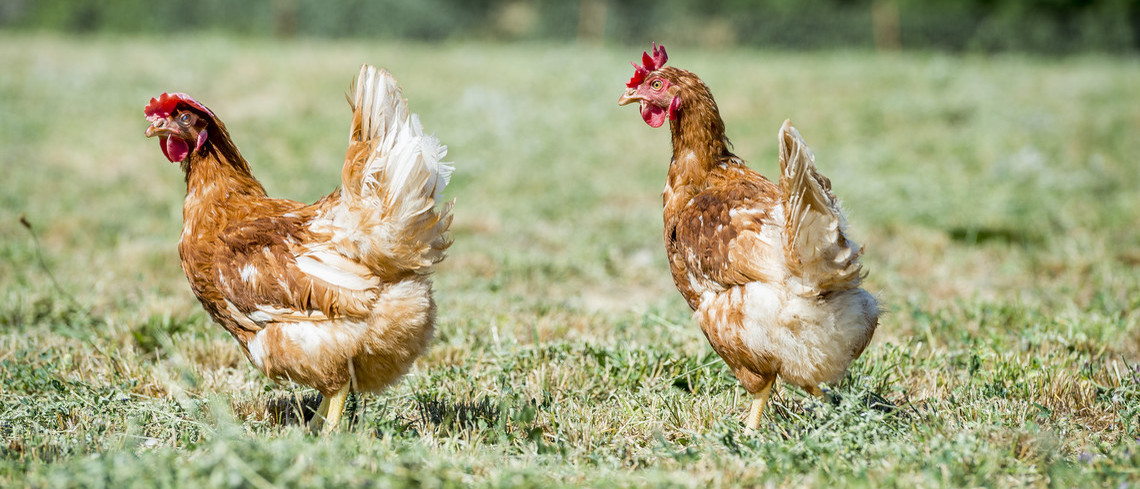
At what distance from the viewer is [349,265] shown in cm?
307

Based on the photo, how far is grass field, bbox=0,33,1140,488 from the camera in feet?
8.80

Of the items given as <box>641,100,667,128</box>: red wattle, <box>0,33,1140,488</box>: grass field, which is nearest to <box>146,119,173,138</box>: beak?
<box>0,33,1140,488</box>: grass field

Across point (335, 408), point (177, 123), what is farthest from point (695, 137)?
point (177, 123)

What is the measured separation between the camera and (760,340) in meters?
3.07

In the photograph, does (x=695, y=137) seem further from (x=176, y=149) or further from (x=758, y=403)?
(x=176, y=149)

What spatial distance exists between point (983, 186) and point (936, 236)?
2113 millimetres

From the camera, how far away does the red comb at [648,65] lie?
3.60 metres

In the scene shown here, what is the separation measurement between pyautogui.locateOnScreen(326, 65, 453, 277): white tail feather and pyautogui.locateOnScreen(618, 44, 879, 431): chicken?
1050 mm

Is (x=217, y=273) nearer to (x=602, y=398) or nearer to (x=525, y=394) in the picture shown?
(x=525, y=394)

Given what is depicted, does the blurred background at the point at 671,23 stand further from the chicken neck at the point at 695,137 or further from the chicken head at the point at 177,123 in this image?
the chicken head at the point at 177,123

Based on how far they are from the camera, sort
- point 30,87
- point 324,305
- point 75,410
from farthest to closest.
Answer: point 30,87 → point 75,410 → point 324,305

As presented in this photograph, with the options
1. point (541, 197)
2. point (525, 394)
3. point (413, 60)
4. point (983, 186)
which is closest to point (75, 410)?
point (525, 394)

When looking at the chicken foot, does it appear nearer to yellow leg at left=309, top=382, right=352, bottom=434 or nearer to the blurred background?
yellow leg at left=309, top=382, right=352, bottom=434

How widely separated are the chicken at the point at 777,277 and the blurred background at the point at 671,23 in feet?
62.7
